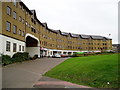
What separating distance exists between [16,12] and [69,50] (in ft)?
174

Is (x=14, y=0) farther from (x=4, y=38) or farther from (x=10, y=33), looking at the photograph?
(x=4, y=38)

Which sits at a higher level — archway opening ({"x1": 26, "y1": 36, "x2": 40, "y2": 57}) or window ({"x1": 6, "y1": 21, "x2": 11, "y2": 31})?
window ({"x1": 6, "y1": 21, "x2": 11, "y2": 31})

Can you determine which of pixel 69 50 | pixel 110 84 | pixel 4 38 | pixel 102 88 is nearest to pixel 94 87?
pixel 102 88

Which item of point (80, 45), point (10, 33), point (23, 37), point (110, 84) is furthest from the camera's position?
point (80, 45)

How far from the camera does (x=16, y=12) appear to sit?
29.1m

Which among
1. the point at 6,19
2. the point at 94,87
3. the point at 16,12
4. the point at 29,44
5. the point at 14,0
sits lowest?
the point at 94,87

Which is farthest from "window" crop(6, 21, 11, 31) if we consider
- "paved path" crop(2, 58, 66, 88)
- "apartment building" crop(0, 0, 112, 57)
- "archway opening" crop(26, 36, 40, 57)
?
"archway opening" crop(26, 36, 40, 57)

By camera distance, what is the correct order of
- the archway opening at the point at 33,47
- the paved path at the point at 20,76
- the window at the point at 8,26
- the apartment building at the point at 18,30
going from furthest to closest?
the archway opening at the point at 33,47, the window at the point at 8,26, the apartment building at the point at 18,30, the paved path at the point at 20,76

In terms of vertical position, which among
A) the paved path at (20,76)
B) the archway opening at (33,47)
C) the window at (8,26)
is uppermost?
the window at (8,26)

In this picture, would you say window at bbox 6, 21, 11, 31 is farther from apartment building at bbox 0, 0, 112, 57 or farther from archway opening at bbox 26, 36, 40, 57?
archway opening at bbox 26, 36, 40, 57

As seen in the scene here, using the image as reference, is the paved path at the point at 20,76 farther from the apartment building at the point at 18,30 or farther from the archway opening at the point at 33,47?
the archway opening at the point at 33,47

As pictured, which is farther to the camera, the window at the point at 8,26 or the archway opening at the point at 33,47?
the archway opening at the point at 33,47

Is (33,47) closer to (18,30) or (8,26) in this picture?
(18,30)

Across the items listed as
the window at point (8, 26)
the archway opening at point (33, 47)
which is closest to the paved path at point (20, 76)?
the window at point (8, 26)
